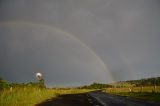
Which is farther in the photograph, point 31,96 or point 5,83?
point 5,83

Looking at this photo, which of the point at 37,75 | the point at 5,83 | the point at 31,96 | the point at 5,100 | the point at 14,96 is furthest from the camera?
the point at 5,83

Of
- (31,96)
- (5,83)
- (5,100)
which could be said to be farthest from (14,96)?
(5,83)

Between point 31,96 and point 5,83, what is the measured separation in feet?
175

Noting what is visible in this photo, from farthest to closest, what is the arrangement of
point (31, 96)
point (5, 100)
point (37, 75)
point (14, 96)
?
point (37, 75) → point (31, 96) → point (14, 96) → point (5, 100)

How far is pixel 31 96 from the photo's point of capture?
128 ft

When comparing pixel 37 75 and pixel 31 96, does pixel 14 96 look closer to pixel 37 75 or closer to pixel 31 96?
pixel 31 96

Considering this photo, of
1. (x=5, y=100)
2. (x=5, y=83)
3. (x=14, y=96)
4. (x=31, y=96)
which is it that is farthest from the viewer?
(x=5, y=83)

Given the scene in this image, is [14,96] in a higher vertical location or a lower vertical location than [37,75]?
lower

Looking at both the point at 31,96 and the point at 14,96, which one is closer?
the point at 14,96

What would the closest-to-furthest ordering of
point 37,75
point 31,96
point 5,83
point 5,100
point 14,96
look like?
1. point 5,100
2. point 14,96
3. point 31,96
4. point 37,75
5. point 5,83

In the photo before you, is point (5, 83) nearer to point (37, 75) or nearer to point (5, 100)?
point (37, 75)

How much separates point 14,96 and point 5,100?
12.7 feet

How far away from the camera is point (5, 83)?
3538 inches

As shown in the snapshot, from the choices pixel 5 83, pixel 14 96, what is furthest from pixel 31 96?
pixel 5 83
